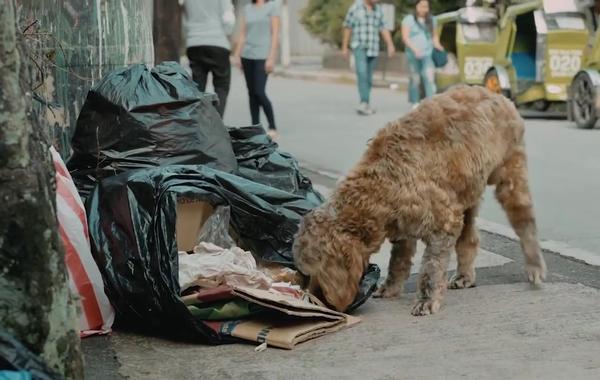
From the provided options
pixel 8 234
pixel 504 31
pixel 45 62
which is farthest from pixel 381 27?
pixel 8 234

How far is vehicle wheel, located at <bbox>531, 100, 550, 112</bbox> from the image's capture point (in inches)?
616

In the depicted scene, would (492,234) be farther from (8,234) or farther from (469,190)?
(8,234)

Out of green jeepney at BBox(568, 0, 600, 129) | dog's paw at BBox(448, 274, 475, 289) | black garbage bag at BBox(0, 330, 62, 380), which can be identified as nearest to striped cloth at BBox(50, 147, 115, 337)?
black garbage bag at BBox(0, 330, 62, 380)

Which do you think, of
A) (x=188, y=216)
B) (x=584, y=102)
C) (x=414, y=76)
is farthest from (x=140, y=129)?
(x=414, y=76)

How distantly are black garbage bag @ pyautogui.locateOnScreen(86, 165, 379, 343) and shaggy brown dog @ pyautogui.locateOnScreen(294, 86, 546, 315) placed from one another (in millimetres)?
341

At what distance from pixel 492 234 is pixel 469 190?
6.80 ft

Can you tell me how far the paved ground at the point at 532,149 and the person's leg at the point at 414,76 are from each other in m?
0.42

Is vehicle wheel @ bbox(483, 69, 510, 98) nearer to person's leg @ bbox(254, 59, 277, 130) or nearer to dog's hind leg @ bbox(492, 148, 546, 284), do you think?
person's leg @ bbox(254, 59, 277, 130)

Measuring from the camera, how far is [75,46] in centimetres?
674

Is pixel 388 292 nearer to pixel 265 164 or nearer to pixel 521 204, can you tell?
pixel 521 204

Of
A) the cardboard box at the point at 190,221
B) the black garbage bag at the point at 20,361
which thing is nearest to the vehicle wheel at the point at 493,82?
the cardboard box at the point at 190,221

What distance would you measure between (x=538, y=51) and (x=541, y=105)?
6.87ft

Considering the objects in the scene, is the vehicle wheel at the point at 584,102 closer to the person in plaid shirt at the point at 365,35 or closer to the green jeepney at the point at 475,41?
the green jeepney at the point at 475,41

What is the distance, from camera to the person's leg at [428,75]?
16234 millimetres
